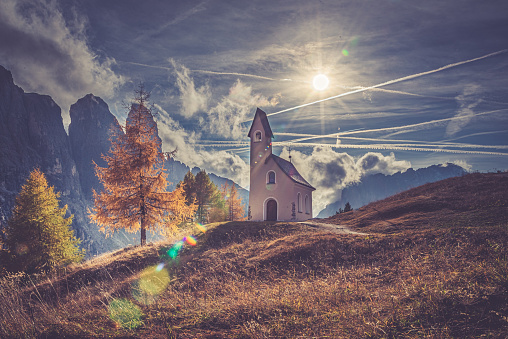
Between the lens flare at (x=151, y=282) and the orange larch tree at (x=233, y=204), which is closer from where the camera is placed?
the lens flare at (x=151, y=282)

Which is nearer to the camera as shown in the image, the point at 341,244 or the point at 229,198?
the point at 341,244

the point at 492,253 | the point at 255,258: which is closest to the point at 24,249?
the point at 255,258

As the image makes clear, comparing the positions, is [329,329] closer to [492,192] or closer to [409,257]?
[409,257]

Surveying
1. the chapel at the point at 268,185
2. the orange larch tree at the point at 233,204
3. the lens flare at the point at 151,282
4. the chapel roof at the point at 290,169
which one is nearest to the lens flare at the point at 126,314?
the lens flare at the point at 151,282

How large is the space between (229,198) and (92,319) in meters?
41.3

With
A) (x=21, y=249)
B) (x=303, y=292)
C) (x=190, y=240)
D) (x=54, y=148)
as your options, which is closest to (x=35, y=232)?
(x=21, y=249)

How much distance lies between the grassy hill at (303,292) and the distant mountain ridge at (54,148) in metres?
112

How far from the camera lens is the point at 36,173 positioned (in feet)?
74.0

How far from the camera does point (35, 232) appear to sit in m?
21.4

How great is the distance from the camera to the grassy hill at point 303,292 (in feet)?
14.6

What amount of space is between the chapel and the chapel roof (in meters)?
0.15

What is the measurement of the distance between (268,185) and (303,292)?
21961 millimetres

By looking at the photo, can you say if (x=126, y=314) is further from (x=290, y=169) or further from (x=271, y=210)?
(x=290, y=169)

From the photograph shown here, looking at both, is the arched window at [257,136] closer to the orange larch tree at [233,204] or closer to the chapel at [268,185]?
the chapel at [268,185]
